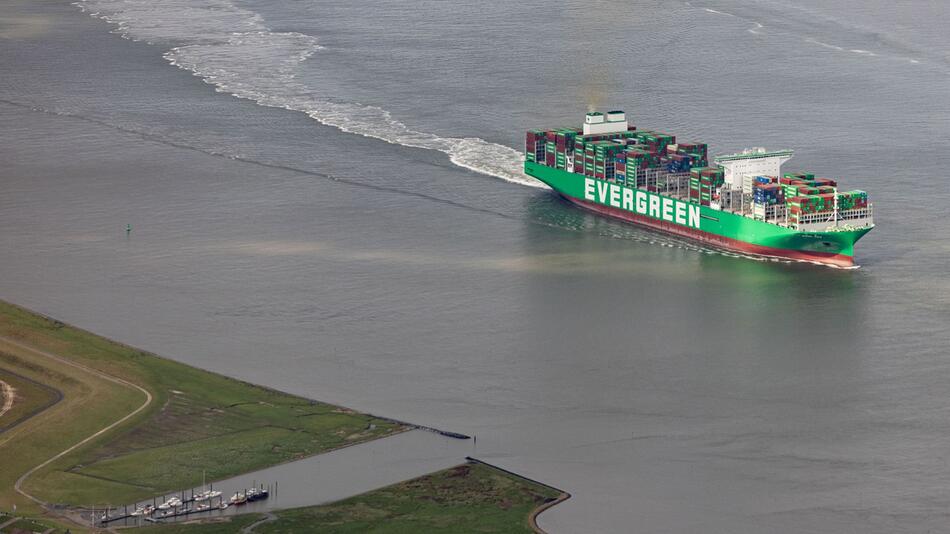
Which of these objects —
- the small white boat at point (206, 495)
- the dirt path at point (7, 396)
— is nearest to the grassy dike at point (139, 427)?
the dirt path at point (7, 396)

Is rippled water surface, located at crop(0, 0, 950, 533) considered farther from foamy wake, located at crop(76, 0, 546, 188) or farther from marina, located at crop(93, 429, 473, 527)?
marina, located at crop(93, 429, 473, 527)

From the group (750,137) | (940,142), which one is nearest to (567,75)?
(750,137)

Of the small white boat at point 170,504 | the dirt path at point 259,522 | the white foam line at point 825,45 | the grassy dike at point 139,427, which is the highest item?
the white foam line at point 825,45

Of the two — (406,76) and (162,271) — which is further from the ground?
(406,76)

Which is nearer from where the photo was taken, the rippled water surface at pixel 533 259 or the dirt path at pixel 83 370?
the dirt path at pixel 83 370

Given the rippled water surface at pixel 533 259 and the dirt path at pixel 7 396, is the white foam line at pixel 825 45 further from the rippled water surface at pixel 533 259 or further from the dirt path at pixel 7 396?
the dirt path at pixel 7 396

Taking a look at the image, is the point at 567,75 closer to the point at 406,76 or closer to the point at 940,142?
the point at 406,76
